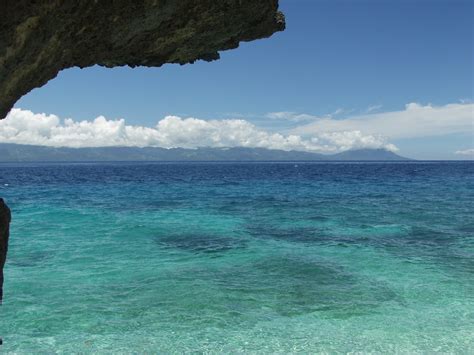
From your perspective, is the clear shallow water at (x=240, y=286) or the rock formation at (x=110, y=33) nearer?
the rock formation at (x=110, y=33)

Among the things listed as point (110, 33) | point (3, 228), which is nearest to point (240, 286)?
point (3, 228)

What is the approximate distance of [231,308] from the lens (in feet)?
51.2

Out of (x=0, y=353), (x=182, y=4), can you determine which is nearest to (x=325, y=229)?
(x=0, y=353)

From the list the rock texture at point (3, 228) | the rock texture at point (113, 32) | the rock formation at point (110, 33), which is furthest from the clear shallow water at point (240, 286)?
the rock texture at point (113, 32)

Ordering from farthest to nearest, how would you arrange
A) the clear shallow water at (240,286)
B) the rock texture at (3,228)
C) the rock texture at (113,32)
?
the clear shallow water at (240,286) < the rock texture at (3,228) < the rock texture at (113,32)

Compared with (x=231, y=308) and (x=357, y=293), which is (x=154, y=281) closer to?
(x=231, y=308)

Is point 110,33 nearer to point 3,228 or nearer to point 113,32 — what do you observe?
point 113,32

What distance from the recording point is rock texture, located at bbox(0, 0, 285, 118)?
542 cm

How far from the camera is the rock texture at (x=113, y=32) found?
5.42 meters

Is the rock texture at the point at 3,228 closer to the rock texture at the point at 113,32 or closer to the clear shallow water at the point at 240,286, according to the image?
the rock texture at the point at 113,32

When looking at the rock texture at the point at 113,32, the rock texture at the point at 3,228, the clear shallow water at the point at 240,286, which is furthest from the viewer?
the clear shallow water at the point at 240,286

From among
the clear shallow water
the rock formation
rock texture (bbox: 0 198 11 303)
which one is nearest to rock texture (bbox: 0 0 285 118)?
the rock formation

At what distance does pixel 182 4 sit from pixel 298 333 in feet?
35.4

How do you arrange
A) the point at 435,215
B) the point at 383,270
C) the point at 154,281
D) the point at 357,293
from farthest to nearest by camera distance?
the point at 435,215 → the point at 383,270 → the point at 154,281 → the point at 357,293
